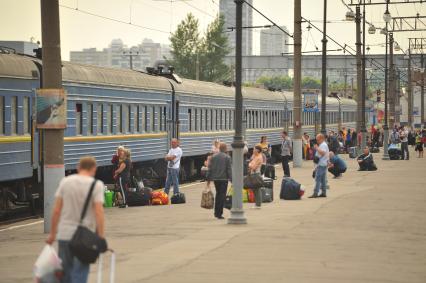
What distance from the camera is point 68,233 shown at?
1073cm

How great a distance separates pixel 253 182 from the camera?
2548 cm

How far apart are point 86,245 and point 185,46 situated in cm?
12347

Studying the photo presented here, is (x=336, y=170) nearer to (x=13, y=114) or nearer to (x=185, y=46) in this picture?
(x=13, y=114)

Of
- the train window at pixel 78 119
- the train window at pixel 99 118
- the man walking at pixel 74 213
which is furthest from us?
the train window at pixel 99 118

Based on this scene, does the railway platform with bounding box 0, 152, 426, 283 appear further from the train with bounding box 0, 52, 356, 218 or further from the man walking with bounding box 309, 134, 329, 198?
the train with bounding box 0, 52, 356, 218

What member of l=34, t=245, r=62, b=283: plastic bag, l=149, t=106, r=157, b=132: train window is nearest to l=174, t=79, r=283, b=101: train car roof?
l=149, t=106, r=157, b=132: train window

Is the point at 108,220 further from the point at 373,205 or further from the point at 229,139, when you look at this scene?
the point at 229,139

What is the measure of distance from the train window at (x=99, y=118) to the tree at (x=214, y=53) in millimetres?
100777

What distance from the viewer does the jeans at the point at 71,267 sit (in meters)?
10.7

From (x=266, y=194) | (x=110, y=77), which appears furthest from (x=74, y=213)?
(x=110, y=77)

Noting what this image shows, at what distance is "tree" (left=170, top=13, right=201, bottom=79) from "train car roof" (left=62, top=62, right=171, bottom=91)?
94.4m

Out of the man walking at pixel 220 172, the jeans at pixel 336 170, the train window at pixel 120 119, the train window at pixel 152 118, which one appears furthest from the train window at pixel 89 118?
the jeans at pixel 336 170

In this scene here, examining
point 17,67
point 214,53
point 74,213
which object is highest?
point 214,53

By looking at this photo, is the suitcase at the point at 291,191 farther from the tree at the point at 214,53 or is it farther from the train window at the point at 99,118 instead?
the tree at the point at 214,53
